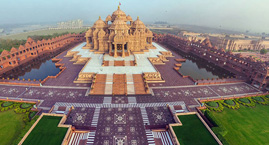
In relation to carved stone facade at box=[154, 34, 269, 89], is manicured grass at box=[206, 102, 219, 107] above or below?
below

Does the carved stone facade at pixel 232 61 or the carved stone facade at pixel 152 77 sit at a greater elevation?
the carved stone facade at pixel 232 61

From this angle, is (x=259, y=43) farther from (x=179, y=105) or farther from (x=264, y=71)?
(x=179, y=105)

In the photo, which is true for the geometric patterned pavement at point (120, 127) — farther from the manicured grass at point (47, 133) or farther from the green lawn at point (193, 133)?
the green lawn at point (193, 133)

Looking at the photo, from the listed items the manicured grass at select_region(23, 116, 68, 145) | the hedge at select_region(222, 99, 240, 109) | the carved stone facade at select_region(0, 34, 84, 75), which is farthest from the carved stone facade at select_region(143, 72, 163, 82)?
the carved stone facade at select_region(0, 34, 84, 75)

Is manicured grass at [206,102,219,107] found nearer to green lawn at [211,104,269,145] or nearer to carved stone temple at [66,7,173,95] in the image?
green lawn at [211,104,269,145]

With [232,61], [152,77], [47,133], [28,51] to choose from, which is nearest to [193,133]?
[152,77]

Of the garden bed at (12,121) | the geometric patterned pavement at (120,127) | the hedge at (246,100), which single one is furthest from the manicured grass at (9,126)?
the hedge at (246,100)
